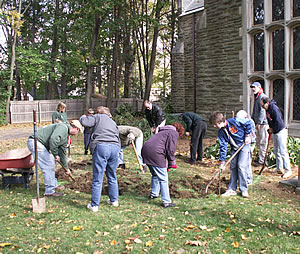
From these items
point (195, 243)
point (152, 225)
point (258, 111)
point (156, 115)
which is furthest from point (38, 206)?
point (258, 111)

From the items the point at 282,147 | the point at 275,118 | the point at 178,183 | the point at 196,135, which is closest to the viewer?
the point at 178,183

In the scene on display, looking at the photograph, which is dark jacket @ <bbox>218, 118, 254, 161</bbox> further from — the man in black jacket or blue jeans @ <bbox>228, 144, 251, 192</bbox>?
the man in black jacket

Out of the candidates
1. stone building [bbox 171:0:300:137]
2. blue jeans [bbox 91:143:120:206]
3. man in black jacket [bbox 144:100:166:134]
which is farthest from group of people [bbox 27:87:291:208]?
stone building [bbox 171:0:300:137]

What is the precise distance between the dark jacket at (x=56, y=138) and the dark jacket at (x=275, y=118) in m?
4.45

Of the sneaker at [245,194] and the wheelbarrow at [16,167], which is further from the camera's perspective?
the wheelbarrow at [16,167]

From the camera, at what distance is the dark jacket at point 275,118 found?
774 cm

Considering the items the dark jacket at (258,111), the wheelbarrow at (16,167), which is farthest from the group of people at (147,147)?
the wheelbarrow at (16,167)

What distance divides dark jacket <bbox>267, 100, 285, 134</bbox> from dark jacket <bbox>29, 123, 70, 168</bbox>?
14.6ft

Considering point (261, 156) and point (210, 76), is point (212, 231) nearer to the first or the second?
point (261, 156)

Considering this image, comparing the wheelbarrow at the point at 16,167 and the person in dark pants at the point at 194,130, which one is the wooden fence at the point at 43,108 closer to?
the person in dark pants at the point at 194,130

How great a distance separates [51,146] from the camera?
236 inches

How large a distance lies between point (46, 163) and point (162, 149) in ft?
7.24

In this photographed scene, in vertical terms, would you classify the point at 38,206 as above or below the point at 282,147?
below

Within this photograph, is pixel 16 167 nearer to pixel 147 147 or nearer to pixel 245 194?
pixel 147 147
